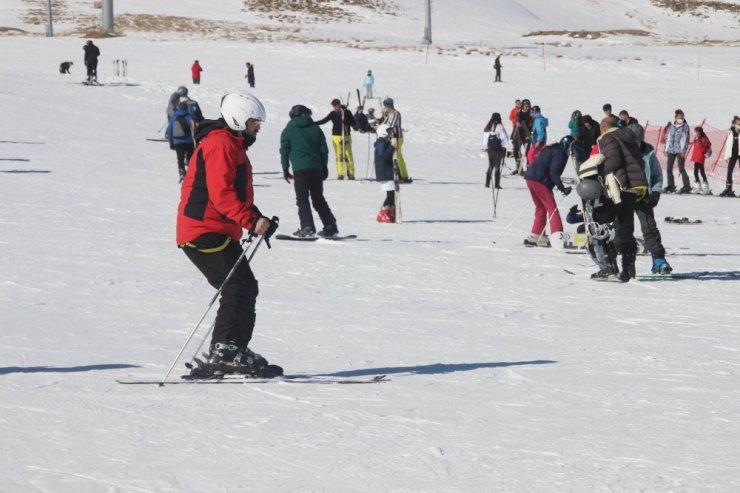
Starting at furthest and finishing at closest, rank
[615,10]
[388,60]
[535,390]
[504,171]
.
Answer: [615,10]
[388,60]
[504,171]
[535,390]

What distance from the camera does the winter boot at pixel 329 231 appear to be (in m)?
14.6

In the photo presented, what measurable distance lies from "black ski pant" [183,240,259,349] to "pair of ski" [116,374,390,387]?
8.3 inches

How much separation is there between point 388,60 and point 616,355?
46.6m

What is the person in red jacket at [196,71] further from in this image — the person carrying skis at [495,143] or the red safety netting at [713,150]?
the person carrying skis at [495,143]

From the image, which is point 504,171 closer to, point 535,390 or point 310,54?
point 535,390

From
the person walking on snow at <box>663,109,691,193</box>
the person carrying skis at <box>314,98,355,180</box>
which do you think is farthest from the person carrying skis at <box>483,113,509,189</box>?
the person walking on snow at <box>663,109,691,193</box>

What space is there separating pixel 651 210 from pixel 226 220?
6362 mm

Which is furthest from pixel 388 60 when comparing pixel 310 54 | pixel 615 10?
pixel 615 10

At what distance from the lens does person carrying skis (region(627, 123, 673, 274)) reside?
467 inches

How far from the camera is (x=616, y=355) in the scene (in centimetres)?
842

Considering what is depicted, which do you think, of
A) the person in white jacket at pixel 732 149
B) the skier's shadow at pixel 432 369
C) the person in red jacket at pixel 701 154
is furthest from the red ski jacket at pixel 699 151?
the skier's shadow at pixel 432 369

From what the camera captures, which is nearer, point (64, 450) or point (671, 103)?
point (64, 450)

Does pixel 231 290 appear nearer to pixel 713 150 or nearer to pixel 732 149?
pixel 732 149

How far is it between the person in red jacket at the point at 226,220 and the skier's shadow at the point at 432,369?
664 mm
